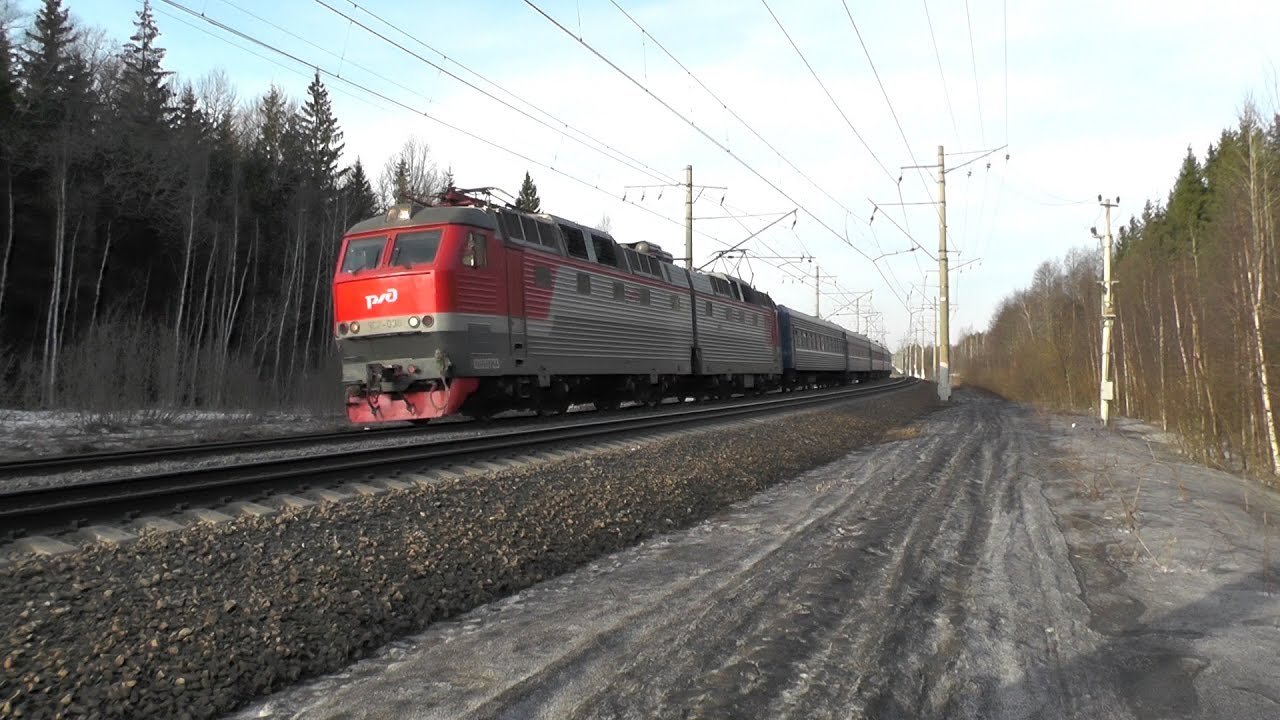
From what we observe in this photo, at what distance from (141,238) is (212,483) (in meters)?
32.7

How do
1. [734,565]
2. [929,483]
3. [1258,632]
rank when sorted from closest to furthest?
[1258,632]
[734,565]
[929,483]

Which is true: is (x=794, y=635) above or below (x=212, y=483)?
below

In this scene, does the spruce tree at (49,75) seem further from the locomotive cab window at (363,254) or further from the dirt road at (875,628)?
the dirt road at (875,628)

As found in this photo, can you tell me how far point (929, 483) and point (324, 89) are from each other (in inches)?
2110

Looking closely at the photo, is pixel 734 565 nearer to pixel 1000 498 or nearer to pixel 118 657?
pixel 118 657

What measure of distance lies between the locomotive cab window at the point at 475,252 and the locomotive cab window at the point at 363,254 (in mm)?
1654

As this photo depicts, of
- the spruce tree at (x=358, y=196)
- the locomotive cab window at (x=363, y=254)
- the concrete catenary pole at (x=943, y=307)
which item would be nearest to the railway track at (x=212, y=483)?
the locomotive cab window at (x=363, y=254)

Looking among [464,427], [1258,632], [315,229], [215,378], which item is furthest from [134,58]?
[1258,632]

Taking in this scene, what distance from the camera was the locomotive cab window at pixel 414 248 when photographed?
41.6 feet

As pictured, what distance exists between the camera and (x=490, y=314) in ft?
43.2

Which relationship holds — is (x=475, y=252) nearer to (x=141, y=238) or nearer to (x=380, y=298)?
(x=380, y=298)

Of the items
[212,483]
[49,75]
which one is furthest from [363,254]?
[49,75]

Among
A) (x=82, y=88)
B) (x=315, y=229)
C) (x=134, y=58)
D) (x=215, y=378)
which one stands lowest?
(x=215, y=378)

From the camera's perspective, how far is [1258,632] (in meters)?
4.49
